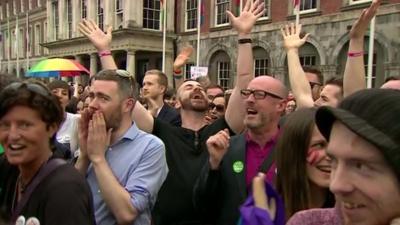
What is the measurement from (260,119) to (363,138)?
2011mm

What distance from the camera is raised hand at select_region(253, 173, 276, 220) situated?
1.41 meters

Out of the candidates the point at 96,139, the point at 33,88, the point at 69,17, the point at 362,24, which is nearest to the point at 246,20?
the point at 362,24

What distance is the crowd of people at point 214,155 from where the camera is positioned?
44.0 inches

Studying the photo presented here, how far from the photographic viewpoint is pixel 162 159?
9.03 feet

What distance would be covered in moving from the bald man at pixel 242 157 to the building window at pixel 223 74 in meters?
20.7

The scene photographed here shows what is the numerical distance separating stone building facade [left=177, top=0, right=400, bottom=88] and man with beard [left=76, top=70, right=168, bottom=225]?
585 inches

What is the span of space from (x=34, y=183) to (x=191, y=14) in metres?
25.3

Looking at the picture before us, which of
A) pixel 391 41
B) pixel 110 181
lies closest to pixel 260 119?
pixel 110 181

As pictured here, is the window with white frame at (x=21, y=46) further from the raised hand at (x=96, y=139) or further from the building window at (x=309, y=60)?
the raised hand at (x=96, y=139)

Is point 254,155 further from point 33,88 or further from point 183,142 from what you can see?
point 33,88

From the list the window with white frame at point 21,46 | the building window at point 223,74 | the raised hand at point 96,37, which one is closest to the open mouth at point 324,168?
the raised hand at point 96,37

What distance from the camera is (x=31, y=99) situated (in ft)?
6.27

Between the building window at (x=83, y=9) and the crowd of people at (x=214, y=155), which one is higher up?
the building window at (x=83, y=9)

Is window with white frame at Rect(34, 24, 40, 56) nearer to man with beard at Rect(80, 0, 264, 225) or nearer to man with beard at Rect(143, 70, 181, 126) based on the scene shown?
man with beard at Rect(143, 70, 181, 126)
